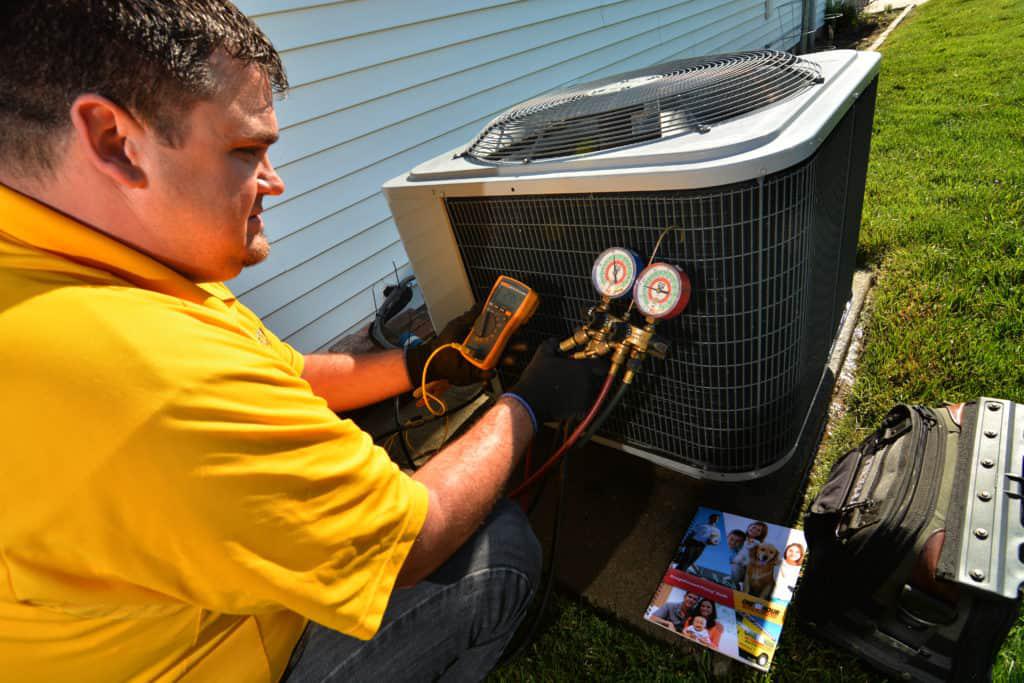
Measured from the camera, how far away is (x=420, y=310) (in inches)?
115

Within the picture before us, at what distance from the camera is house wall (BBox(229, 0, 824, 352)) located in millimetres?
2635

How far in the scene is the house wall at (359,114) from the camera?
2.63m

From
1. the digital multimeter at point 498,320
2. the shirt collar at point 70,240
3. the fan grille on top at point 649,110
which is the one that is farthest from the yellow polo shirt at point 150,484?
the fan grille on top at point 649,110

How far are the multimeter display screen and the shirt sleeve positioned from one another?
65 cm

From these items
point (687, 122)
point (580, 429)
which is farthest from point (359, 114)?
point (580, 429)

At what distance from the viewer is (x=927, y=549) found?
984 mm

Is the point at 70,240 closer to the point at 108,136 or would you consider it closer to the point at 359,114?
the point at 108,136

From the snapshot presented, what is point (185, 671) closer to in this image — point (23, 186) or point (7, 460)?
point (7, 460)

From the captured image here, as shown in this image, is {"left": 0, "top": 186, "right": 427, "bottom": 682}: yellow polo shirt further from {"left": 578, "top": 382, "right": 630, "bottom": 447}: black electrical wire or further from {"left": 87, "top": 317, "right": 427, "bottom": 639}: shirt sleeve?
{"left": 578, "top": 382, "right": 630, "bottom": 447}: black electrical wire

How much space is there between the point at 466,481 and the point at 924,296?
216 cm

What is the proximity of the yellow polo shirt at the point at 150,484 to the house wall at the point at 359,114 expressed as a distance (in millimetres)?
1947

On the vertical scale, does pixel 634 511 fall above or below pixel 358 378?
below

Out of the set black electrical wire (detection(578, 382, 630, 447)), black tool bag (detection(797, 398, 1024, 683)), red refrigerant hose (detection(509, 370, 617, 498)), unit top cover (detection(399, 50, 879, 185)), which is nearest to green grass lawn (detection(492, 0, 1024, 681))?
black tool bag (detection(797, 398, 1024, 683))

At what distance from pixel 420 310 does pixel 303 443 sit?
2163 millimetres
